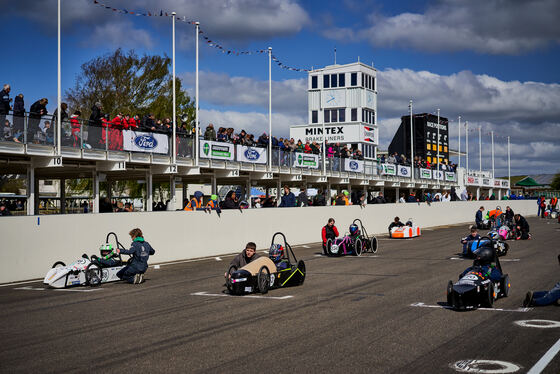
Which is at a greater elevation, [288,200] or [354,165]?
[354,165]

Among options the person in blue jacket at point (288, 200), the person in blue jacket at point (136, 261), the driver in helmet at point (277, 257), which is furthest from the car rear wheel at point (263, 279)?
the person in blue jacket at point (288, 200)

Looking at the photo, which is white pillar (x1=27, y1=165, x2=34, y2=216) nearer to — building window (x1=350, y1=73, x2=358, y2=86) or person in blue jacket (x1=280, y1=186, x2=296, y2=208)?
person in blue jacket (x1=280, y1=186, x2=296, y2=208)

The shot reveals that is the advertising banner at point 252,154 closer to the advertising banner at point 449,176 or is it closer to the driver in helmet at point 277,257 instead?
the driver in helmet at point 277,257

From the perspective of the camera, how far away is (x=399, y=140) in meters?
81.6

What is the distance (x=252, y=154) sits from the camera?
30000mm

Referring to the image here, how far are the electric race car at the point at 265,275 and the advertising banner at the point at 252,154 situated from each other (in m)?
15.4

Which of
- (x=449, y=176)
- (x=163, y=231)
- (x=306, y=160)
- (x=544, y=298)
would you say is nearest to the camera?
(x=544, y=298)

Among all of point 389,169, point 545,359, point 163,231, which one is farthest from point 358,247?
point 389,169

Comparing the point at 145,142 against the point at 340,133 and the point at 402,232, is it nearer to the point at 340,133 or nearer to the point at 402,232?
the point at 402,232

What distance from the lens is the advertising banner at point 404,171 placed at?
45.0 metres

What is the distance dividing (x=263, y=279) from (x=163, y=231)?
801 cm

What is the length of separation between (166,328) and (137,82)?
112 feet

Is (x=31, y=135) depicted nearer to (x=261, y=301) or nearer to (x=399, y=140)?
(x=261, y=301)

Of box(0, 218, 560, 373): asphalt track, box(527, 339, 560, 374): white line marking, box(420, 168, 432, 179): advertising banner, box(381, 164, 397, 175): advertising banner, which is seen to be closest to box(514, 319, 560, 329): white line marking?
box(0, 218, 560, 373): asphalt track
